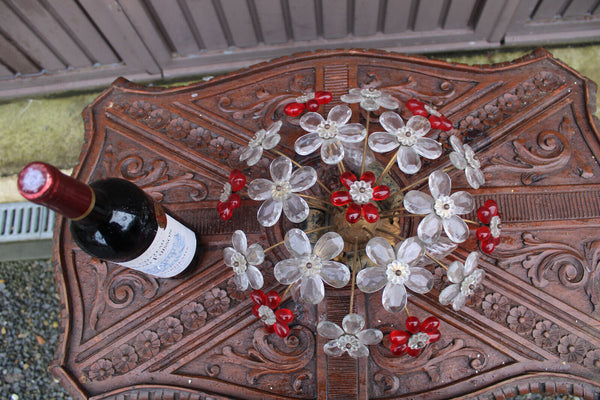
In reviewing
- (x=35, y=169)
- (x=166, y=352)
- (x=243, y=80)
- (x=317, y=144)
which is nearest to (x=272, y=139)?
(x=317, y=144)

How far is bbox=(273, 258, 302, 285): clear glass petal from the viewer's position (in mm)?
809

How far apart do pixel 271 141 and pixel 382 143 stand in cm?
23

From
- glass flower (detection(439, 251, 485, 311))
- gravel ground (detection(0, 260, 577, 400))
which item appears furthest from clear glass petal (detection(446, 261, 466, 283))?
gravel ground (detection(0, 260, 577, 400))

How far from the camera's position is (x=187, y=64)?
6.66ft

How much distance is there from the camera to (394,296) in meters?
0.79

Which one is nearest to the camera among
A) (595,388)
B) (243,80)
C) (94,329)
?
(595,388)

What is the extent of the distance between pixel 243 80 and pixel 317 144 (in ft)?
2.07

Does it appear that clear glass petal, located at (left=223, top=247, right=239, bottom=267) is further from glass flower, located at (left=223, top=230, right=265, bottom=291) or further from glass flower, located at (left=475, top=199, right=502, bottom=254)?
glass flower, located at (left=475, top=199, right=502, bottom=254)

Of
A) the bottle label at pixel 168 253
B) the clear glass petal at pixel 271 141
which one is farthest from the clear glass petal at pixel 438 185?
the bottle label at pixel 168 253

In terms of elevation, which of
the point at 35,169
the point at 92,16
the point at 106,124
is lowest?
the point at 35,169

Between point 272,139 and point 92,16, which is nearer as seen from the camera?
point 272,139

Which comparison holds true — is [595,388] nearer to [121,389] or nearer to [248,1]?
[121,389]

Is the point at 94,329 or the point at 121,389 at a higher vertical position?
the point at 94,329

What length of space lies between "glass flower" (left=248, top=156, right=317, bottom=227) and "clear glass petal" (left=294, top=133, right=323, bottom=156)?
0.13ft
